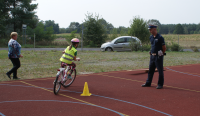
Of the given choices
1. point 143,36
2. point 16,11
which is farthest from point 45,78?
point 16,11

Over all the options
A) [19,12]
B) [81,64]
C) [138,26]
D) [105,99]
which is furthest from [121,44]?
[19,12]

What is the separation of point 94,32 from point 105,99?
2807 cm

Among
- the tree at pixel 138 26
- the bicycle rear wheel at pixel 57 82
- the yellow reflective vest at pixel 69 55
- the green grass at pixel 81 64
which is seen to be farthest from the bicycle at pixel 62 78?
the tree at pixel 138 26

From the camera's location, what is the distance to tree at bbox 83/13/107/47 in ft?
109

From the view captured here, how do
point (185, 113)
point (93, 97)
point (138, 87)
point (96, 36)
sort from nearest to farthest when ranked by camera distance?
point (185, 113), point (93, 97), point (138, 87), point (96, 36)

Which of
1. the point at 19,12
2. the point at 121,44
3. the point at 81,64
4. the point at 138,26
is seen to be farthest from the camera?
the point at 19,12

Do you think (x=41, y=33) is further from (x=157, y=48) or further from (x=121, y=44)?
(x=157, y=48)

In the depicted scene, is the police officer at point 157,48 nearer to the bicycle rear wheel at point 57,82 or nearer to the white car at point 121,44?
the bicycle rear wheel at point 57,82

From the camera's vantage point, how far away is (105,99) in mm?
5754

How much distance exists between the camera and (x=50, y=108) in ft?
16.3

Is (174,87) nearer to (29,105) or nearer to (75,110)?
(75,110)

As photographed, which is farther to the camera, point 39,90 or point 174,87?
point 174,87

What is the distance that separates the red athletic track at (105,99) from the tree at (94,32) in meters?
24.9

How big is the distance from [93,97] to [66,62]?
1439 millimetres
